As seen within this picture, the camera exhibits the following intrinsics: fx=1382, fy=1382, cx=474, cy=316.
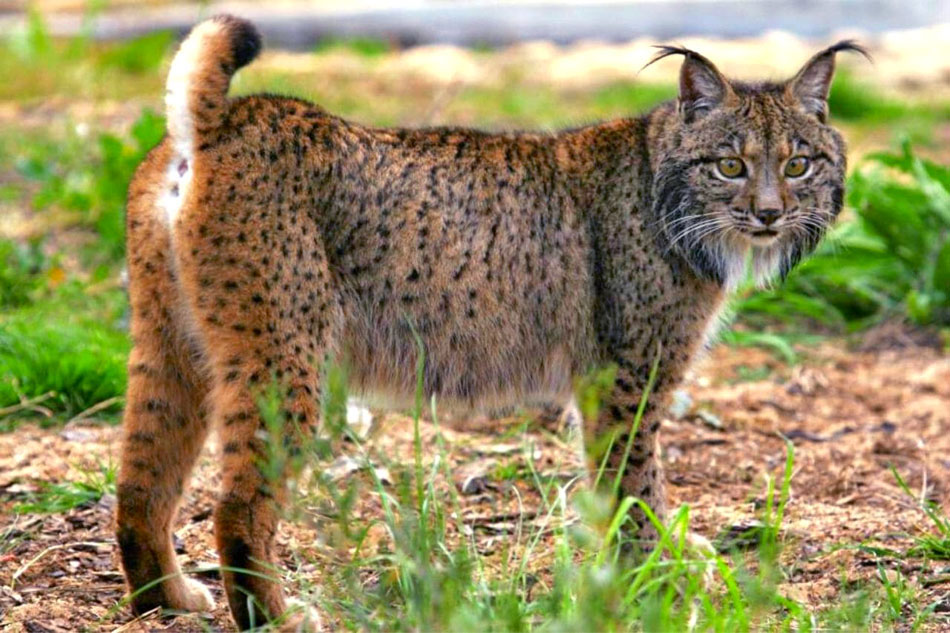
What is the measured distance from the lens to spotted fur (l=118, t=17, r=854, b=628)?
404 centimetres

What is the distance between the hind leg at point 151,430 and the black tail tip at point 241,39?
53cm

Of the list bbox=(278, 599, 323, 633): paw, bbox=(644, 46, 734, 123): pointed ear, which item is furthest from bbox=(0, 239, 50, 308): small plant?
bbox=(644, 46, 734, 123): pointed ear

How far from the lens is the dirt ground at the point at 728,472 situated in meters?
4.40

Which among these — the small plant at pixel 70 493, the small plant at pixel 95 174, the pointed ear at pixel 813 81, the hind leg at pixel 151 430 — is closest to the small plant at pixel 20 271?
the small plant at pixel 95 174

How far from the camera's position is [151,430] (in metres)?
4.28

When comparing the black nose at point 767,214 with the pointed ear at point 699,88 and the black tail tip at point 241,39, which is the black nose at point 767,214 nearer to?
the pointed ear at point 699,88

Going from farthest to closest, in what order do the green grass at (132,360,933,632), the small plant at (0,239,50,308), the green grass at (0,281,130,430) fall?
the small plant at (0,239,50,308)
the green grass at (0,281,130,430)
the green grass at (132,360,933,632)

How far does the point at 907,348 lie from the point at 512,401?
9.50 ft

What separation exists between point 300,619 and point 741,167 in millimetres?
2135

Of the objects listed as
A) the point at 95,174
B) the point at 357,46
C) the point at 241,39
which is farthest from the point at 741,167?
the point at 357,46

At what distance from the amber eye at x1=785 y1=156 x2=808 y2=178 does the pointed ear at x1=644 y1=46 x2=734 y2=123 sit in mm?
317

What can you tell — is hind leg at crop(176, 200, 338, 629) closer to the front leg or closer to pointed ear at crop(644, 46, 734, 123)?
the front leg

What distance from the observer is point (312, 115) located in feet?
14.4

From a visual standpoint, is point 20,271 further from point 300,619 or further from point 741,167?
point 741,167
